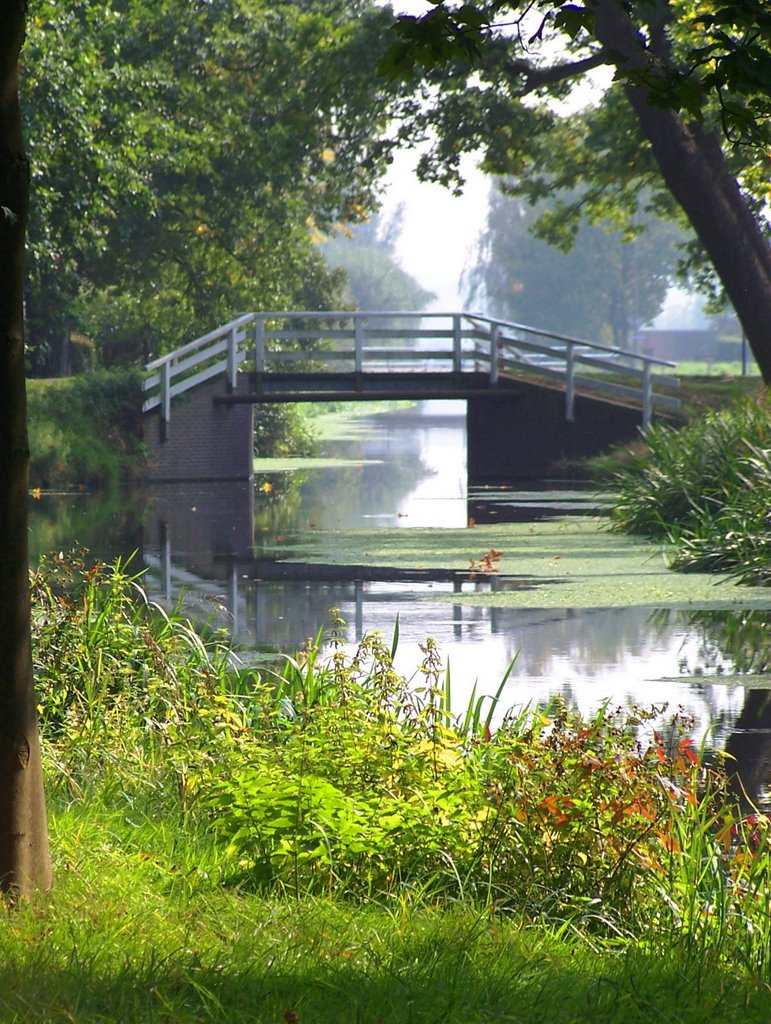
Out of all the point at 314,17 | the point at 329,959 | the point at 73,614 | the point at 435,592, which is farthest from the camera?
the point at 314,17

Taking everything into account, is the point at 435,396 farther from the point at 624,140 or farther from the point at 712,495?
the point at 712,495

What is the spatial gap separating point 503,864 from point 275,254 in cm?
3580

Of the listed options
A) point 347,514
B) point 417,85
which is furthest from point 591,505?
point 417,85

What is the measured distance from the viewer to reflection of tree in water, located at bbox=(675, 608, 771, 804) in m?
7.24

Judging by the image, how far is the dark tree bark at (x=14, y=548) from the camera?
4461mm

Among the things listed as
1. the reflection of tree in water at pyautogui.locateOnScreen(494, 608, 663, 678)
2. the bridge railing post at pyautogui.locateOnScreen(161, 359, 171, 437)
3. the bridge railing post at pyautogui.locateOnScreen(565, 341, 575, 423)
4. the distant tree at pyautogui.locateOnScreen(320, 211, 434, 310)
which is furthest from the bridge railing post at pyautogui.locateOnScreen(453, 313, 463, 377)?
the distant tree at pyautogui.locateOnScreen(320, 211, 434, 310)

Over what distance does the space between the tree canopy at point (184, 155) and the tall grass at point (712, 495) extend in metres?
9.62

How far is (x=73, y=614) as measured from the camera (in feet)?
25.4

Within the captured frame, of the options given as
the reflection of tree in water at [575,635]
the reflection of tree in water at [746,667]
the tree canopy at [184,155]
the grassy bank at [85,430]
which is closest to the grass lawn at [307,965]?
the reflection of tree in water at [746,667]

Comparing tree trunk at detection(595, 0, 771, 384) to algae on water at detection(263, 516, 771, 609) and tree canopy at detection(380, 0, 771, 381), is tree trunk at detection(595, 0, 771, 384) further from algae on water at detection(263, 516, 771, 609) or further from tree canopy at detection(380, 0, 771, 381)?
algae on water at detection(263, 516, 771, 609)

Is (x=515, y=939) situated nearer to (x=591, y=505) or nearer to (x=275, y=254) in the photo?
(x=591, y=505)

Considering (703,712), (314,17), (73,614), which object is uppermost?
(314,17)

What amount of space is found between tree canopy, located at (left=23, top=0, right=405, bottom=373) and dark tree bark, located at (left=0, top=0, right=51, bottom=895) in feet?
67.1

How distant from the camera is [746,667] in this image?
10.1 meters
